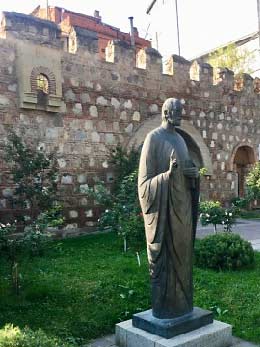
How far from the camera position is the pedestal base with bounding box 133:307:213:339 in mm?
4055

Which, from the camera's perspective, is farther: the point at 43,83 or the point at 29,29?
the point at 43,83

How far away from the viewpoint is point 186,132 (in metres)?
13.4


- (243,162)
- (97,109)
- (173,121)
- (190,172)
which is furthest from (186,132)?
(190,172)

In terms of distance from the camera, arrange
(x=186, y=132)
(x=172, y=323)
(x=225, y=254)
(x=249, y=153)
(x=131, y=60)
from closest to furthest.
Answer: (x=172, y=323) < (x=225, y=254) < (x=131, y=60) < (x=186, y=132) < (x=249, y=153)

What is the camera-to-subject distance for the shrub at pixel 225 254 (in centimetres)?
730

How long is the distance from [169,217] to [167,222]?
5 cm

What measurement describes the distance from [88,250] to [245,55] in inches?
448

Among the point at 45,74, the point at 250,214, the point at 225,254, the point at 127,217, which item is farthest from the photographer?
the point at 250,214

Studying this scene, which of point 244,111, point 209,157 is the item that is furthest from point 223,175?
point 244,111

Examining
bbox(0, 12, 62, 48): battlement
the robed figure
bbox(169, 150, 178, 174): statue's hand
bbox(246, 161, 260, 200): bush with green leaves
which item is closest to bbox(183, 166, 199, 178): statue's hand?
the robed figure

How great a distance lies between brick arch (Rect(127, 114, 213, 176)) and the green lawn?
478cm

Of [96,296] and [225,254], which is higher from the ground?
[225,254]

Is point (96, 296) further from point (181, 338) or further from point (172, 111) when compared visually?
point (172, 111)

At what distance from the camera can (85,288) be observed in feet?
20.3
